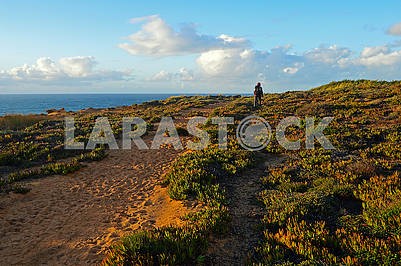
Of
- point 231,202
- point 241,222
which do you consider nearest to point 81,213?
point 231,202

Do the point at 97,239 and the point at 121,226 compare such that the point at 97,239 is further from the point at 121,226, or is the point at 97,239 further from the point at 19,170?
the point at 19,170

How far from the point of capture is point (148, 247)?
5738mm

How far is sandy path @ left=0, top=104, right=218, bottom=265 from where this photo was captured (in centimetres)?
677

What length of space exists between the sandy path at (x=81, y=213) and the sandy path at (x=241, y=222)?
145 centimetres

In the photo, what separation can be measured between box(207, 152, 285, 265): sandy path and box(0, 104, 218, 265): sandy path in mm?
1445

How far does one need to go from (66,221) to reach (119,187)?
293 centimetres

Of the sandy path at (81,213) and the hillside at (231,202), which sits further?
the sandy path at (81,213)

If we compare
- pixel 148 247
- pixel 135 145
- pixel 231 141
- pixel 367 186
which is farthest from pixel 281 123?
pixel 148 247

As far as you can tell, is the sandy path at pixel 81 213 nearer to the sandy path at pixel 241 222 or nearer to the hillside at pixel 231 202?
the hillside at pixel 231 202

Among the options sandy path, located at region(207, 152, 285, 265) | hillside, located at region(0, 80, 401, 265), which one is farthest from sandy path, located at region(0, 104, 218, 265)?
sandy path, located at region(207, 152, 285, 265)

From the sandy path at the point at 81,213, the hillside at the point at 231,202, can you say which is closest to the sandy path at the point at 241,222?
the hillside at the point at 231,202

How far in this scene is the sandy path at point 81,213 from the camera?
6770mm

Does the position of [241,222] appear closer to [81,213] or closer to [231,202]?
[231,202]

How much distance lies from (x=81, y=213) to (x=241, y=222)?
4934mm
